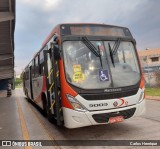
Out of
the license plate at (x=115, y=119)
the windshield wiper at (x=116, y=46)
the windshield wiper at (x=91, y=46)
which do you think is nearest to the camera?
the license plate at (x=115, y=119)

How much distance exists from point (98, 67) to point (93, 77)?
1.06 feet

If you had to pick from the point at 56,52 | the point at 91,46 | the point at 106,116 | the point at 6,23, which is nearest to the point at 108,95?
the point at 106,116

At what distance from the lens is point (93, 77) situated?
245 inches

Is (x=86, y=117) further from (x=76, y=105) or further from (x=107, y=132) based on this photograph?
(x=107, y=132)

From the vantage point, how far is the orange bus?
19.7ft

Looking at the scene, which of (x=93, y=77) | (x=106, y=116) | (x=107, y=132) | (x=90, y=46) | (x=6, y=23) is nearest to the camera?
(x=106, y=116)

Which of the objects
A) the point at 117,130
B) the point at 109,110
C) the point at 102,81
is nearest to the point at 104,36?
the point at 102,81

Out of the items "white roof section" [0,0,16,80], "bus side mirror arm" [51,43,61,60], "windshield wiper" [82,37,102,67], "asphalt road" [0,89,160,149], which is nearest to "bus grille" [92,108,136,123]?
"asphalt road" [0,89,160,149]

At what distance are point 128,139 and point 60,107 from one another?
76.0 inches

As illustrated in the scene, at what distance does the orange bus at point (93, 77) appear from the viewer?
6008 millimetres

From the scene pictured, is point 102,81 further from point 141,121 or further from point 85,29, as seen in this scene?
point 141,121

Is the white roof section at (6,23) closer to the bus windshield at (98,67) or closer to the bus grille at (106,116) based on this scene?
the bus windshield at (98,67)

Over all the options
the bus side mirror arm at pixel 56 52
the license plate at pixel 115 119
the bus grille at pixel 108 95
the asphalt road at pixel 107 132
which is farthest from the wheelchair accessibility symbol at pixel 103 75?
the asphalt road at pixel 107 132

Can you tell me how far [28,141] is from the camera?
22.0ft
